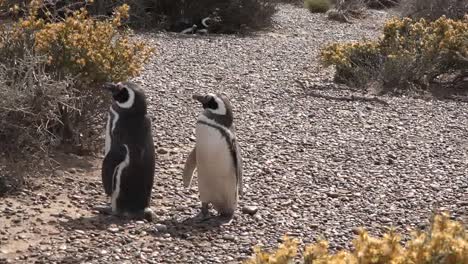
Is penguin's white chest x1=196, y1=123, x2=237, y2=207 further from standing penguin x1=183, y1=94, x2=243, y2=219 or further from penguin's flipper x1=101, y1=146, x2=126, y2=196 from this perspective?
penguin's flipper x1=101, y1=146, x2=126, y2=196

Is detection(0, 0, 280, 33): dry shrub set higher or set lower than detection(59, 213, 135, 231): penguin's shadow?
higher

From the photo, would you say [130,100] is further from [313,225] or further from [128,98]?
[313,225]

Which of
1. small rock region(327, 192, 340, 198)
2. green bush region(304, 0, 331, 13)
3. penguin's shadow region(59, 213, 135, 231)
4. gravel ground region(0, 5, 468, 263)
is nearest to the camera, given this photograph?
gravel ground region(0, 5, 468, 263)

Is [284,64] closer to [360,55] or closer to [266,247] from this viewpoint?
[360,55]

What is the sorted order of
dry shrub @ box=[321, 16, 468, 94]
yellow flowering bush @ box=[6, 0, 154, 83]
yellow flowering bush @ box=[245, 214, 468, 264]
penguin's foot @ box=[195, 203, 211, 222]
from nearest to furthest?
yellow flowering bush @ box=[245, 214, 468, 264] → penguin's foot @ box=[195, 203, 211, 222] → yellow flowering bush @ box=[6, 0, 154, 83] → dry shrub @ box=[321, 16, 468, 94]

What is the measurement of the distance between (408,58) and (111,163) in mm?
5830

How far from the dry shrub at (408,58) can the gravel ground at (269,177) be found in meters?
0.38

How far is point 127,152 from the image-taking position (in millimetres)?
4645

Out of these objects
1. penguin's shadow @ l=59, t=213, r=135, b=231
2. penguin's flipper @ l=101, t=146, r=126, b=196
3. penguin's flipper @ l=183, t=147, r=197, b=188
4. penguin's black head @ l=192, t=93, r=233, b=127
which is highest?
penguin's black head @ l=192, t=93, r=233, b=127

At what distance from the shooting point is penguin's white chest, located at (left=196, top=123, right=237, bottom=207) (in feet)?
15.6

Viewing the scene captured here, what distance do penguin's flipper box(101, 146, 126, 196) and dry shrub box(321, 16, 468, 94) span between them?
5.33 metres

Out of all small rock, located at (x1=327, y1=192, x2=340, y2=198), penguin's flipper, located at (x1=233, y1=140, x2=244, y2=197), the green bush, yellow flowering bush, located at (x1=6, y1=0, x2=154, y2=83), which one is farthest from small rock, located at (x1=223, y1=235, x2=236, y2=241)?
the green bush

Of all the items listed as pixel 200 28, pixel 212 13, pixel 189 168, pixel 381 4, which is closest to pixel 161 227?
pixel 189 168

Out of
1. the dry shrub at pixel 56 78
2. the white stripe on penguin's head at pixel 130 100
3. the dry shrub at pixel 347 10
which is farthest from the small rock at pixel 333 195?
the dry shrub at pixel 347 10
